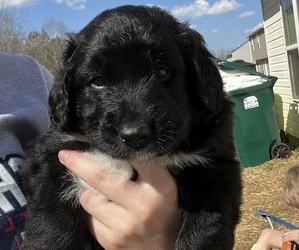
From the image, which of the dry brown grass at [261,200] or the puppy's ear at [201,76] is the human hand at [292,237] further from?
the puppy's ear at [201,76]

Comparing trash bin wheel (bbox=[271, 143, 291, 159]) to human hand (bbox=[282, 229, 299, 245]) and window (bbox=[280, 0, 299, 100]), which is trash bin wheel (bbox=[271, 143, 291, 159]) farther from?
human hand (bbox=[282, 229, 299, 245])

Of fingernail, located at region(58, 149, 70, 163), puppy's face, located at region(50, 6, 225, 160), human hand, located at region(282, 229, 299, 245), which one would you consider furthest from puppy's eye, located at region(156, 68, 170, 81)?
human hand, located at region(282, 229, 299, 245)

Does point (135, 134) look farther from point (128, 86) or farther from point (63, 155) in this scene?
point (63, 155)

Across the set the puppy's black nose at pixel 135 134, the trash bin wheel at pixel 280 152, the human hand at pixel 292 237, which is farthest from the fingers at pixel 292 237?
the trash bin wheel at pixel 280 152

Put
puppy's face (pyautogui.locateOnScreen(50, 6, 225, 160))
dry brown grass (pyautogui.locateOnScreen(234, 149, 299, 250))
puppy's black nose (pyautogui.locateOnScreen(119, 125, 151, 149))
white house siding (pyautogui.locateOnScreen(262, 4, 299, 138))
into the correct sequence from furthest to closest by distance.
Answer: white house siding (pyautogui.locateOnScreen(262, 4, 299, 138)) < dry brown grass (pyautogui.locateOnScreen(234, 149, 299, 250)) < puppy's face (pyautogui.locateOnScreen(50, 6, 225, 160)) < puppy's black nose (pyautogui.locateOnScreen(119, 125, 151, 149))

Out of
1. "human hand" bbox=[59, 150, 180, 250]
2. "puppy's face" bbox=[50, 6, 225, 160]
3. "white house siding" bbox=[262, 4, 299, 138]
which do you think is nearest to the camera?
"puppy's face" bbox=[50, 6, 225, 160]

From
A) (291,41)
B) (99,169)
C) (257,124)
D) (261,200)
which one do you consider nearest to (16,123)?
(99,169)

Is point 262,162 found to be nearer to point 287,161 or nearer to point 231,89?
point 287,161
